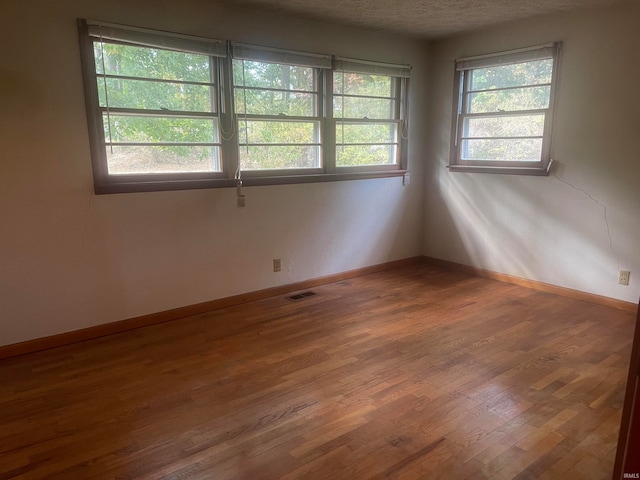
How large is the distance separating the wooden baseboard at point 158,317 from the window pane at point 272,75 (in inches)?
68.3

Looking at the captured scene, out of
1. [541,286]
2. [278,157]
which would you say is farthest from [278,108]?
[541,286]

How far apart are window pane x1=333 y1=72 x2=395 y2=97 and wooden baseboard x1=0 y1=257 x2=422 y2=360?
5.72ft

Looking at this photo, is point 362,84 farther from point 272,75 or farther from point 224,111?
point 224,111

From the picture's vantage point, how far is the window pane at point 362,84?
13.7 feet

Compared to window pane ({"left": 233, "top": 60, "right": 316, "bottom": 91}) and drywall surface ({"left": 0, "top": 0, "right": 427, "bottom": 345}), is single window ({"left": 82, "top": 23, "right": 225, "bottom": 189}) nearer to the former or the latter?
drywall surface ({"left": 0, "top": 0, "right": 427, "bottom": 345})

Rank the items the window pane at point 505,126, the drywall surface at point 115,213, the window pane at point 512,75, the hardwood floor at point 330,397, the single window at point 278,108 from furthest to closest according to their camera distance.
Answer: the window pane at point 505,126, the window pane at point 512,75, the single window at point 278,108, the drywall surface at point 115,213, the hardwood floor at point 330,397

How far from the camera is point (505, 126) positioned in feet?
13.9

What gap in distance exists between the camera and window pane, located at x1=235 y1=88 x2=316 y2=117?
142 inches

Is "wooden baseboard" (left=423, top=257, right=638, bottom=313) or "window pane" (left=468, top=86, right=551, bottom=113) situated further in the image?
"window pane" (left=468, top=86, right=551, bottom=113)

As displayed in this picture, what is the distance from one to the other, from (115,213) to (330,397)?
1945mm

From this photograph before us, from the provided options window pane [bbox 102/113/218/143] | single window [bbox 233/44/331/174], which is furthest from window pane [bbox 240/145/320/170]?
window pane [bbox 102/113/218/143]

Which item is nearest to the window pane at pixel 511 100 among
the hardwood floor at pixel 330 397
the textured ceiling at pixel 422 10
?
the textured ceiling at pixel 422 10

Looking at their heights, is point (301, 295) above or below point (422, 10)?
below

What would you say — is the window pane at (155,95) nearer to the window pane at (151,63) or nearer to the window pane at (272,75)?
the window pane at (151,63)
